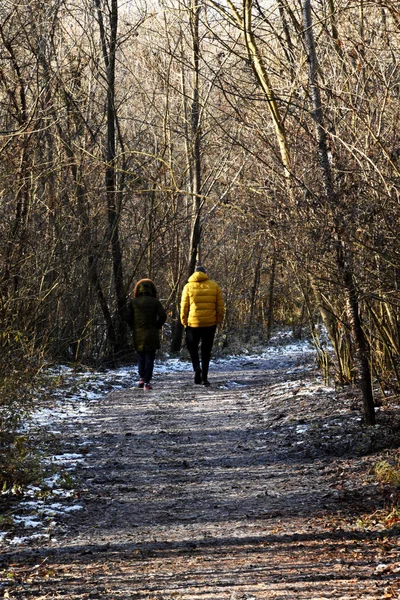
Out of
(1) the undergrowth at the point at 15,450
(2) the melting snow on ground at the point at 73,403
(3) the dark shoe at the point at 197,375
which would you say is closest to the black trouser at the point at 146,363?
(2) the melting snow on ground at the point at 73,403

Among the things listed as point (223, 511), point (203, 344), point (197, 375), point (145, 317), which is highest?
point (145, 317)

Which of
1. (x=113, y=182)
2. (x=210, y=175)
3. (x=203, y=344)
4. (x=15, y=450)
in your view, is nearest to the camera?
(x=15, y=450)

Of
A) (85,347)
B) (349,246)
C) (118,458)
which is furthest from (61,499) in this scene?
(85,347)

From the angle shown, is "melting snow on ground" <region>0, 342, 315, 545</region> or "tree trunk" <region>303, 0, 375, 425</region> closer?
"melting snow on ground" <region>0, 342, 315, 545</region>

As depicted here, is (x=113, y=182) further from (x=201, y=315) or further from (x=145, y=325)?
(x=201, y=315)

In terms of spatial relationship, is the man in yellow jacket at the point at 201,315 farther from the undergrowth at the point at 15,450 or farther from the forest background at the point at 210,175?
the undergrowth at the point at 15,450

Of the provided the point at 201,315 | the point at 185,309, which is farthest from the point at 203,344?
the point at 185,309

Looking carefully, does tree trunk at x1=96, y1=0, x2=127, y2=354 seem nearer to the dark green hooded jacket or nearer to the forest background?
the forest background

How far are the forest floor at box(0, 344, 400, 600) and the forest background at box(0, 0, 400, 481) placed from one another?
863 mm

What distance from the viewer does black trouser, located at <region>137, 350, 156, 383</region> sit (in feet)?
42.6

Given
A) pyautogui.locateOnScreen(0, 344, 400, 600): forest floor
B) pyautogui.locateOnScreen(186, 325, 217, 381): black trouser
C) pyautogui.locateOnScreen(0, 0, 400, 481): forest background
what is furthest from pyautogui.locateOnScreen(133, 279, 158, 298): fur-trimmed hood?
pyautogui.locateOnScreen(0, 344, 400, 600): forest floor

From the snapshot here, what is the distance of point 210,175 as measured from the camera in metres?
17.8

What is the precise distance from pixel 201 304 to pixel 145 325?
102cm

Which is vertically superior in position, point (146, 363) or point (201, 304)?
point (201, 304)
